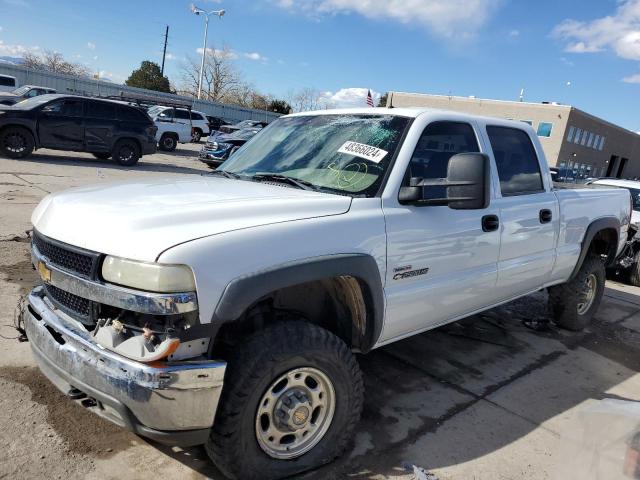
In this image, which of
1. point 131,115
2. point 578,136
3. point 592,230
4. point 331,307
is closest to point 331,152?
point 331,307

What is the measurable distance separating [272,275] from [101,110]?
14.7 m

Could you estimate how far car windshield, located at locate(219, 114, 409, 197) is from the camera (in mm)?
3102

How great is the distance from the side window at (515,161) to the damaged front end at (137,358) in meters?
2.71

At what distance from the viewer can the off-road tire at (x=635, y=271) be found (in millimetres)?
8078

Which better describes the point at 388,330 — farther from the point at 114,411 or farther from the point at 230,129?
the point at 230,129

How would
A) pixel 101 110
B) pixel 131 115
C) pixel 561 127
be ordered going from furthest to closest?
pixel 561 127 → pixel 131 115 → pixel 101 110

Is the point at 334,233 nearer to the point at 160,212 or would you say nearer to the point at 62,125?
the point at 160,212

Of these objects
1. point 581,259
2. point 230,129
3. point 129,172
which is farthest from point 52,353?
point 230,129

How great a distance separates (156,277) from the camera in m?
2.09

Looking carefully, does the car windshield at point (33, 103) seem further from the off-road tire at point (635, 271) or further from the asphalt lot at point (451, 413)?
the off-road tire at point (635, 271)

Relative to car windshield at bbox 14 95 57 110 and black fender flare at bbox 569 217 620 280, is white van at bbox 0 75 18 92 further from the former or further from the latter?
black fender flare at bbox 569 217 620 280

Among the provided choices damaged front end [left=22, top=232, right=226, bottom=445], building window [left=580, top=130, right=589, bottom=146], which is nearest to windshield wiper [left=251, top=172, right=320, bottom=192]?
damaged front end [left=22, top=232, right=226, bottom=445]

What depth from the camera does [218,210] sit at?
96.8 inches

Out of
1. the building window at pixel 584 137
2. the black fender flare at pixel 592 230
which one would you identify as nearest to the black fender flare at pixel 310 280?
the black fender flare at pixel 592 230
